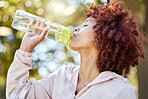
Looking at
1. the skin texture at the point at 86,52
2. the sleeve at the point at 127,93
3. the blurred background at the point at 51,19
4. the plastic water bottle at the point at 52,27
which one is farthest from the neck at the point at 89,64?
the blurred background at the point at 51,19

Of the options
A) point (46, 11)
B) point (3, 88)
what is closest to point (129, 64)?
point (46, 11)

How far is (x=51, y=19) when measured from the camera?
18.1 feet

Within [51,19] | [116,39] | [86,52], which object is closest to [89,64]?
[86,52]

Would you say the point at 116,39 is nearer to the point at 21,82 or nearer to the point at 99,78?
the point at 99,78

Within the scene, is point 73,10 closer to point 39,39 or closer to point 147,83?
point 147,83

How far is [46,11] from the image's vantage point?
564cm

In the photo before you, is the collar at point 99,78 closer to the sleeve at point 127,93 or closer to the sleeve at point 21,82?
the sleeve at point 127,93

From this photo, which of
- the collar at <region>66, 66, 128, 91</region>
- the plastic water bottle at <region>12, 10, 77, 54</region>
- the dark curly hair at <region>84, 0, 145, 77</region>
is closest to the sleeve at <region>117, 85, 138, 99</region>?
the collar at <region>66, 66, 128, 91</region>

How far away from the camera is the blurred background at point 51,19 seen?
15.4ft

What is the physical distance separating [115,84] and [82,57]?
40 cm

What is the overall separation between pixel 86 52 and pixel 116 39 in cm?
29

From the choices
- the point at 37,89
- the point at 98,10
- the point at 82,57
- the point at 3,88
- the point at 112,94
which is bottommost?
the point at 3,88

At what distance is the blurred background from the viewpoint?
4.70 m

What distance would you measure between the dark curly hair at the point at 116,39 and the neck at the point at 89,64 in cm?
5
